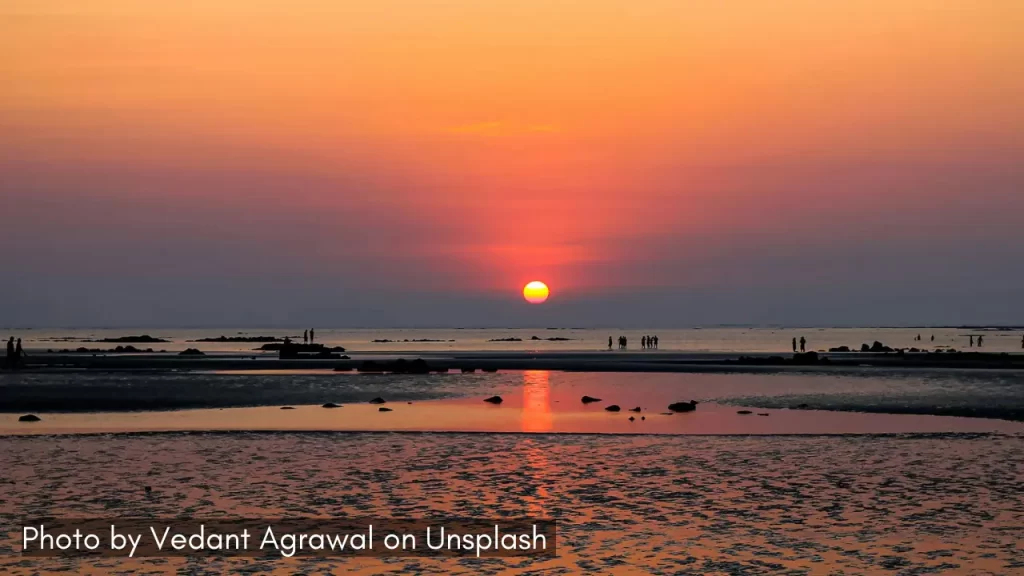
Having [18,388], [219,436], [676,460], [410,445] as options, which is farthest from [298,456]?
[18,388]

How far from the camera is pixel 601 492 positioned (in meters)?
22.4

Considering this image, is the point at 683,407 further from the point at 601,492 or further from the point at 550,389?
the point at 601,492

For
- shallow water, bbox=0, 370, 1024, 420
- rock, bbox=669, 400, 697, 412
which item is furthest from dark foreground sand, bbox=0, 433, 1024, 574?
shallow water, bbox=0, 370, 1024, 420

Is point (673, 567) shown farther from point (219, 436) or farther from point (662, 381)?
point (662, 381)

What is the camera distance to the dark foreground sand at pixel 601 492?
16.0 meters

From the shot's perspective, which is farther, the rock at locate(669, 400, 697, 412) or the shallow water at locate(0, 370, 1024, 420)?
the shallow water at locate(0, 370, 1024, 420)

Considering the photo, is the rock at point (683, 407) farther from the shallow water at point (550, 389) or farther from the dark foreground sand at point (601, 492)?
the dark foreground sand at point (601, 492)

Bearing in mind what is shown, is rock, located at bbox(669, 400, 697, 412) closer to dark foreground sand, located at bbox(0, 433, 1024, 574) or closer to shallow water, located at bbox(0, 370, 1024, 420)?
shallow water, located at bbox(0, 370, 1024, 420)

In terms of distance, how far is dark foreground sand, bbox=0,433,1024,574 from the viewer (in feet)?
52.4

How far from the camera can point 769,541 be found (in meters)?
17.4

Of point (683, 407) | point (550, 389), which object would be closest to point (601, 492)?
point (683, 407)

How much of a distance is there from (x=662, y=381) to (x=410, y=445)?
39.7 m

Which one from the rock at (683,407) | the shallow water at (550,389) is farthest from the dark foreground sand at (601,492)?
the shallow water at (550,389)

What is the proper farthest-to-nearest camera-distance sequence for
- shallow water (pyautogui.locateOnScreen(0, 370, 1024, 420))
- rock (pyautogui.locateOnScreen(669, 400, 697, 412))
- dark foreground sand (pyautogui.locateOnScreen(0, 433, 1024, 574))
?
1. shallow water (pyautogui.locateOnScreen(0, 370, 1024, 420))
2. rock (pyautogui.locateOnScreen(669, 400, 697, 412))
3. dark foreground sand (pyautogui.locateOnScreen(0, 433, 1024, 574))
